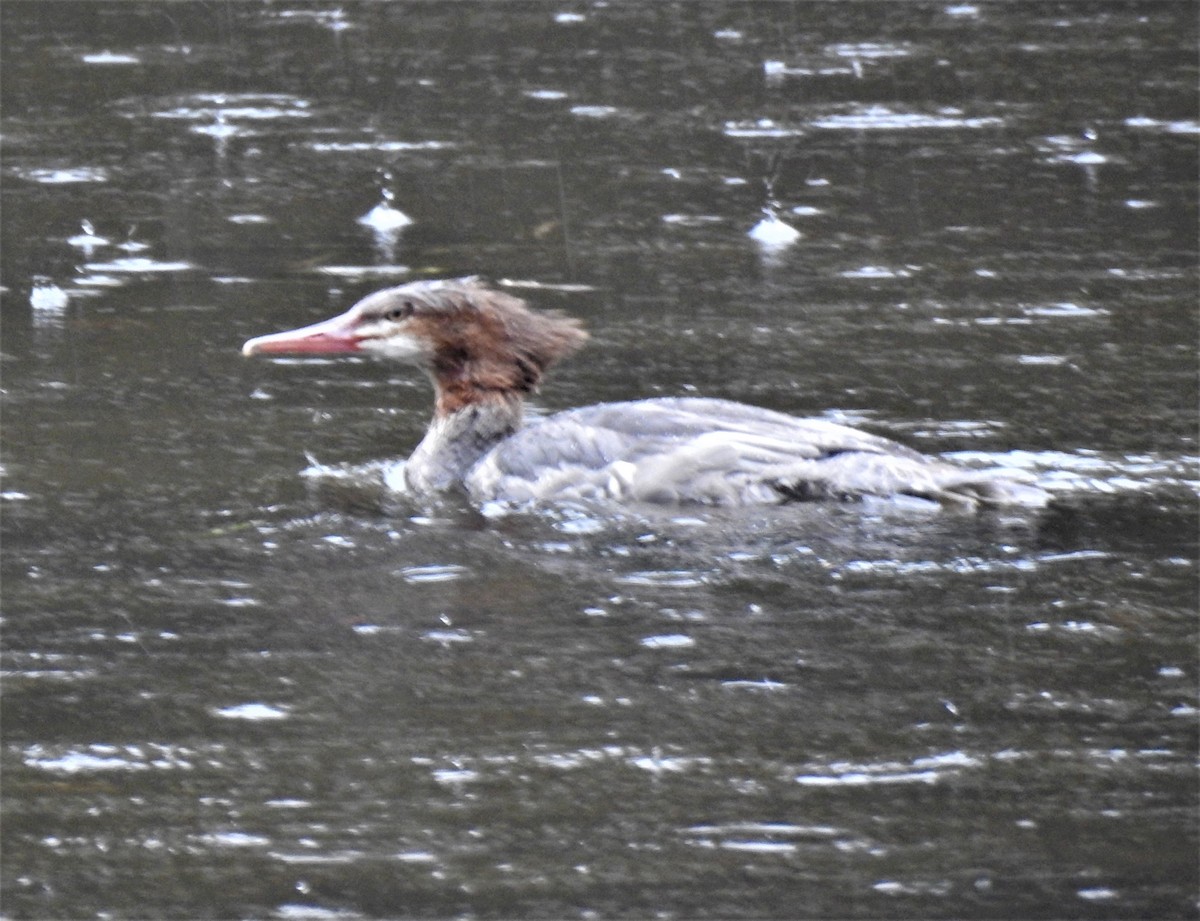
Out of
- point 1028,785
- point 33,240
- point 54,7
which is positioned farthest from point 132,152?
point 1028,785

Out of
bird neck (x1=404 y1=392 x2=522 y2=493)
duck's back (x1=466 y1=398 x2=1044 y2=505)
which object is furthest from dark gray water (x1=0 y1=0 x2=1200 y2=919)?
bird neck (x1=404 y1=392 x2=522 y2=493)

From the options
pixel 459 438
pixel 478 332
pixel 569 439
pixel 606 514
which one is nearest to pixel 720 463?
pixel 606 514

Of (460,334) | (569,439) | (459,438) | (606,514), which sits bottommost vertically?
(606,514)

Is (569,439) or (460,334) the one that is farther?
(460,334)

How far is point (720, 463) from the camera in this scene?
9.48 m

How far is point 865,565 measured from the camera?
28.4ft

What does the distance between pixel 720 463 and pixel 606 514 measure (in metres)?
0.47

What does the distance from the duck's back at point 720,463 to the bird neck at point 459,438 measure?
38cm

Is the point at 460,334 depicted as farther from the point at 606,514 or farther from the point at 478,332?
the point at 606,514

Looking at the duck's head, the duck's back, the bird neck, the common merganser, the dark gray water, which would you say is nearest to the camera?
the dark gray water

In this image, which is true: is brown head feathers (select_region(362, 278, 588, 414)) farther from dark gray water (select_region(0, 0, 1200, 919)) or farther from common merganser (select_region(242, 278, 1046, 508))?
dark gray water (select_region(0, 0, 1200, 919))

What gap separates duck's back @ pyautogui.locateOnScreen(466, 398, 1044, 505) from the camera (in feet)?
30.4

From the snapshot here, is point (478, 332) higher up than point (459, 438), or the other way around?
point (478, 332)

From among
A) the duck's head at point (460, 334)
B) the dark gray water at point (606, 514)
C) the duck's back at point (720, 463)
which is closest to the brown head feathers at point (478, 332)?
the duck's head at point (460, 334)
